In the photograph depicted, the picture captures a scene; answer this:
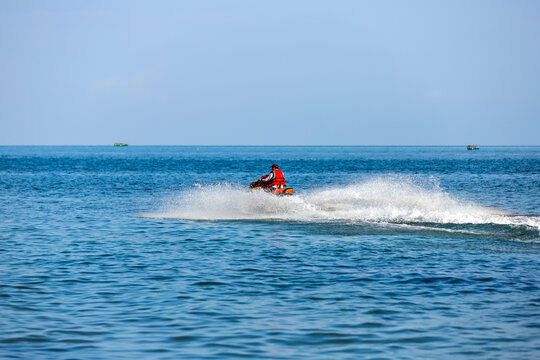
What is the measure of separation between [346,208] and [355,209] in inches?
48.5

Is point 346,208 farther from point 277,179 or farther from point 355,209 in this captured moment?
point 277,179

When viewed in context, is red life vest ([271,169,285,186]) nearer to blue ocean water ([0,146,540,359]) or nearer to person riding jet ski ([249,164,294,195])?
person riding jet ski ([249,164,294,195])

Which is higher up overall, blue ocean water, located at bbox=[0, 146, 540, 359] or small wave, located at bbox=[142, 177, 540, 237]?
small wave, located at bbox=[142, 177, 540, 237]

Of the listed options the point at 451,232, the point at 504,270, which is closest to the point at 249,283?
the point at 504,270

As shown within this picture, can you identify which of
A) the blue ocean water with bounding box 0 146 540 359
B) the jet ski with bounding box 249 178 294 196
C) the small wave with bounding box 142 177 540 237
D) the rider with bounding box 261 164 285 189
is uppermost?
the rider with bounding box 261 164 285 189

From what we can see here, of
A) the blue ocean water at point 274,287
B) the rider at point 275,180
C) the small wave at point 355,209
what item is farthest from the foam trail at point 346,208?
the rider at point 275,180

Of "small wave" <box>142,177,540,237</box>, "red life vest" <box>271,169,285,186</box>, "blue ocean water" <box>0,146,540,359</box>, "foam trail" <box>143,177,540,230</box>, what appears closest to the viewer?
"blue ocean water" <box>0,146,540,359</box>

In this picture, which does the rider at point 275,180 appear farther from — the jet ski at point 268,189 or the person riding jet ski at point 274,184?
the jet ski at point 268,189

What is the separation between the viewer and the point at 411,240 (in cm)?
2122

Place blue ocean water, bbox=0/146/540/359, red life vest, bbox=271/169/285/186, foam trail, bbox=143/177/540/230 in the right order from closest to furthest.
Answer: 1. blue ocean water, bbox=0/146/540/359
2. foam trail, bbox=143/177/540/230
3. red life vest, bbox=271/169/285/186

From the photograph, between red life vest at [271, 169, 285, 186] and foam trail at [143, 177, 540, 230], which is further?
red life vest at [271, 169, 285, 186]

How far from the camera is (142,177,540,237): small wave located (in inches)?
998

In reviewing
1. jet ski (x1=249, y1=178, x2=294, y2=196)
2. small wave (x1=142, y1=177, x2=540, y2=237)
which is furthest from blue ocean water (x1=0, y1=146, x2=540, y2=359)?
jet ski (x1=249, y1=178, x2=294, y2=196)

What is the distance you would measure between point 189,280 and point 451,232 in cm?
1145
